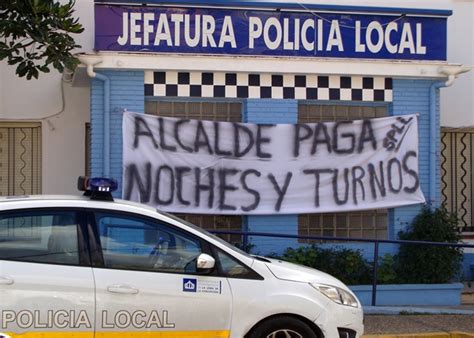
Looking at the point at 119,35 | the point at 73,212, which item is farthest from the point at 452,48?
the point at 73,212

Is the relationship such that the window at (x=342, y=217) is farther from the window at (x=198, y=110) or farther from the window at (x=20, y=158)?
the window at (x=20, y=158)

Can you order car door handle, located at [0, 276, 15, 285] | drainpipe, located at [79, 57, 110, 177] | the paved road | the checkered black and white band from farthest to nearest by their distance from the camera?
the checkered black and white band → drainpipe, located at [79, 57, 110, 177] → the paved road → car door handle, located at [0, 276, 15, 285]

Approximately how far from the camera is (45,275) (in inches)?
228

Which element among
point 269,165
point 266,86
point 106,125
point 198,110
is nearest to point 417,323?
point 269,165

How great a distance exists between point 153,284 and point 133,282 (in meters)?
0.16

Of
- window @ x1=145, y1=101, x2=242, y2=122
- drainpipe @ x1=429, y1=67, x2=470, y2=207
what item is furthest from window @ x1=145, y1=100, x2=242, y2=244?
drainpipe @ x1=429, y1=67, x2=470, y2=207

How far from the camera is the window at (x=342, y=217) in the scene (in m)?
10.9

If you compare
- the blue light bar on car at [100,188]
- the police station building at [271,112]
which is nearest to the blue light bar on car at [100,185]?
the blue light bar on car at [100,188]

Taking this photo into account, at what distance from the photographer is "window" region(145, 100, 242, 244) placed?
10.6 meters

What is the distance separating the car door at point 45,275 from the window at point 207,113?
15.0ft

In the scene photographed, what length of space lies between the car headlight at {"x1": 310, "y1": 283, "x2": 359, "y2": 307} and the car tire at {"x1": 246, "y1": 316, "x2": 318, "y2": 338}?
35 centimetres

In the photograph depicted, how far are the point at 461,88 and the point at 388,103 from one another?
7.99ft

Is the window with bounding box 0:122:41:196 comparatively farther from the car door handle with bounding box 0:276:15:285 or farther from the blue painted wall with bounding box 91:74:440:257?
the car door handle with bounding box 0:276:15:285

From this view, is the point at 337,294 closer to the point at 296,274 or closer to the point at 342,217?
the point at 296,274
